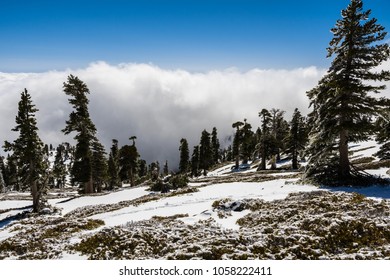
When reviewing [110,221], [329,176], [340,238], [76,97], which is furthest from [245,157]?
[340,238]

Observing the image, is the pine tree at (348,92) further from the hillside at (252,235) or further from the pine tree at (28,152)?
the pine tree at (28,152)

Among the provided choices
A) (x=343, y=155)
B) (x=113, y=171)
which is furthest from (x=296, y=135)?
(x=113, y=171)

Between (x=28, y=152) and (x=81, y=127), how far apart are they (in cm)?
1260

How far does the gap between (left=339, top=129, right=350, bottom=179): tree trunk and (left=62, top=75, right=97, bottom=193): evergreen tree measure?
107 feet

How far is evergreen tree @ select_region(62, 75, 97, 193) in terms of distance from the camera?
1448 inches

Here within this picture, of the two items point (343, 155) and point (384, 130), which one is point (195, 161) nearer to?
point (384, 130)

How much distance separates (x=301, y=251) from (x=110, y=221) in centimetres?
1223

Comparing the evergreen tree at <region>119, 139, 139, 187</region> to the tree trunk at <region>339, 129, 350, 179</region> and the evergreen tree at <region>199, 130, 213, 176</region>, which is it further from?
the tree trunk at <region>339, 129, 350, 179</region>

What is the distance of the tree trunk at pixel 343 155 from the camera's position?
729 inches

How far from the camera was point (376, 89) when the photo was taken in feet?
57.9

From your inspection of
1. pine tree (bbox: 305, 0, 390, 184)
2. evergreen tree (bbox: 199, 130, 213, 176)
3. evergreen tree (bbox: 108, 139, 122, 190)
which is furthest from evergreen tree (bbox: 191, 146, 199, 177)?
pine tree (bbox: 305, 0, 390, 184)

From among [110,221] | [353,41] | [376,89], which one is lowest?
[110,221]

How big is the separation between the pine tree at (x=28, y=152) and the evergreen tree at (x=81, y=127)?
10.6 metres
